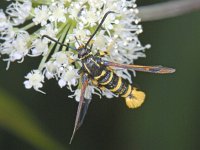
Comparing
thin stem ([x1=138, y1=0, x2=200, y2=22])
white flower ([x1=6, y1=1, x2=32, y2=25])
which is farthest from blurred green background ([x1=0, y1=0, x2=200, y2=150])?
white flower ([x1=6, y1=1, x2=32, y2=25])

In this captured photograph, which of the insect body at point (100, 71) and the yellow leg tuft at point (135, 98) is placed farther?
the yellow leg tuft at point (135, 98)

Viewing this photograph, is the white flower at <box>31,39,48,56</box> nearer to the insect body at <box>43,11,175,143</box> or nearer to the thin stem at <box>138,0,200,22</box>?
the insect body at <box>43,11,175,143</box>

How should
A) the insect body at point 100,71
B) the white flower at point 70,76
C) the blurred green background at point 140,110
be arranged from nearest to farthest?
the insect body at point 100,71 < the white flower at point 70,76 < the blurred green background at point 140,110

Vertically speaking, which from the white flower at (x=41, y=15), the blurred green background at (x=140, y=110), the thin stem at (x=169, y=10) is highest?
the thin stem at (x=169, y=10)

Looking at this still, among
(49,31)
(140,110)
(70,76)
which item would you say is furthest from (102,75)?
(140,110)

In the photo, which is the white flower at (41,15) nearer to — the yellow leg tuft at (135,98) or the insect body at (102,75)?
the insect body at (102,75)

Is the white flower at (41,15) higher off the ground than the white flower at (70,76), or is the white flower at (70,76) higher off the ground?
the white flower at (41,15)

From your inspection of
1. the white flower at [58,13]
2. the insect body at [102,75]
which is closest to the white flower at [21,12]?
the white flower at [58,13]

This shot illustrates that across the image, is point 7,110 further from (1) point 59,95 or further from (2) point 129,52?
(2) point 129,52
